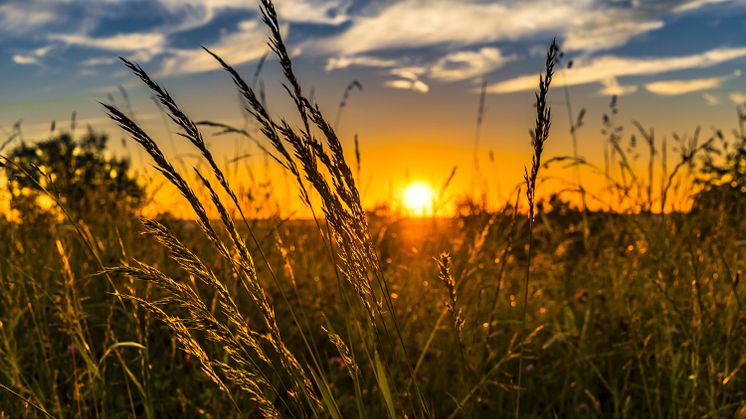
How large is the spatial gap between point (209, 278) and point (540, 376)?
2.31m

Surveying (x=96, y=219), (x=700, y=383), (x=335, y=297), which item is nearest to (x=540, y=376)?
(x=700, y=383)

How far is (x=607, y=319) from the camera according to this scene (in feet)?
12.5

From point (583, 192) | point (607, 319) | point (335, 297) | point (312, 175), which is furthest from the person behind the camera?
point (335, 297)

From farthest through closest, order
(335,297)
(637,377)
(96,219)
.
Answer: (96,219)
(335,297)
(637,377)

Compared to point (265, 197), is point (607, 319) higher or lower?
lower

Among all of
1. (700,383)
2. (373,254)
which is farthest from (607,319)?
(373,254)

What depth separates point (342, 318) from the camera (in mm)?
3881

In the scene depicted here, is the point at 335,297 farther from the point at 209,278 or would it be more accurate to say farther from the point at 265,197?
the point at 209,278

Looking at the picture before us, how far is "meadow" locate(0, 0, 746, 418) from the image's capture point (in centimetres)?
124

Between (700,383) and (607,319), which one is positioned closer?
(700,383)

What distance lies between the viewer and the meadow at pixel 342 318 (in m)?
1.24

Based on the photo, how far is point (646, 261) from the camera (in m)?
4.30

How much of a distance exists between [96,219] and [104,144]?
144 feet

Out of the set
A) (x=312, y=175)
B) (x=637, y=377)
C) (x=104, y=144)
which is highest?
(x=104, y=144)
